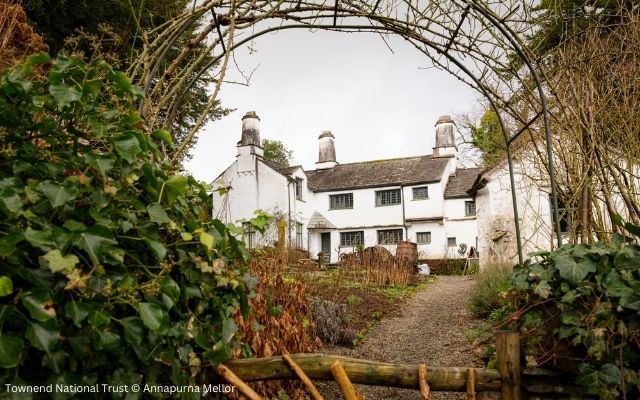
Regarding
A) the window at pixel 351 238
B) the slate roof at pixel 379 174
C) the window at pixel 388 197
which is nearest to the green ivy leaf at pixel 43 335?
the slate roof at pixel 379 174

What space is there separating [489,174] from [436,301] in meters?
6.40

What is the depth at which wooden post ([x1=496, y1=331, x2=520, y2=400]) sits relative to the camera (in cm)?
215

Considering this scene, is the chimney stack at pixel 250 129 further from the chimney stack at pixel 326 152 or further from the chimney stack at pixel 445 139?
the chimney stack at pixel 445 139

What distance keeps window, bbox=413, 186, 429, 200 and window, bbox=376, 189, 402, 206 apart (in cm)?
89

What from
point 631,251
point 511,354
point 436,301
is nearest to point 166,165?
point 511,354

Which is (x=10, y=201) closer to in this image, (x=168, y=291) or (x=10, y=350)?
(x=10, y=350)

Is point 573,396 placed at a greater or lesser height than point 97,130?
lesser

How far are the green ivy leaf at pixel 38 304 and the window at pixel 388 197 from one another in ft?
80.3

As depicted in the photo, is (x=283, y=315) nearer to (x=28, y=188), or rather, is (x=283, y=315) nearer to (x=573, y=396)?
(x=573, y=396)

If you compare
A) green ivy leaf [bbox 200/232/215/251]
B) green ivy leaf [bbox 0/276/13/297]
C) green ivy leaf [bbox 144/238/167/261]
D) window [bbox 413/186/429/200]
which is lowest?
green ivy leaf [bbox 0/276/13/297]

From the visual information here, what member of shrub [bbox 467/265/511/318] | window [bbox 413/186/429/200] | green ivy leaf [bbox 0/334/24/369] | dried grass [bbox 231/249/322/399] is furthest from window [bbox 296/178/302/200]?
green ivy leaf [bbox 0/334/24/369]

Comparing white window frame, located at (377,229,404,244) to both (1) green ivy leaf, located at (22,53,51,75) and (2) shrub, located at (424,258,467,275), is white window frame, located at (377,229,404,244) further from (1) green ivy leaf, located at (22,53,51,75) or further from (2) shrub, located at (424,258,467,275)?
(1) green ivy leaf, located at (22,53,51,75)

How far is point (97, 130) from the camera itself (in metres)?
1.54

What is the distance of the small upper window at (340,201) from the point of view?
1030 inches
